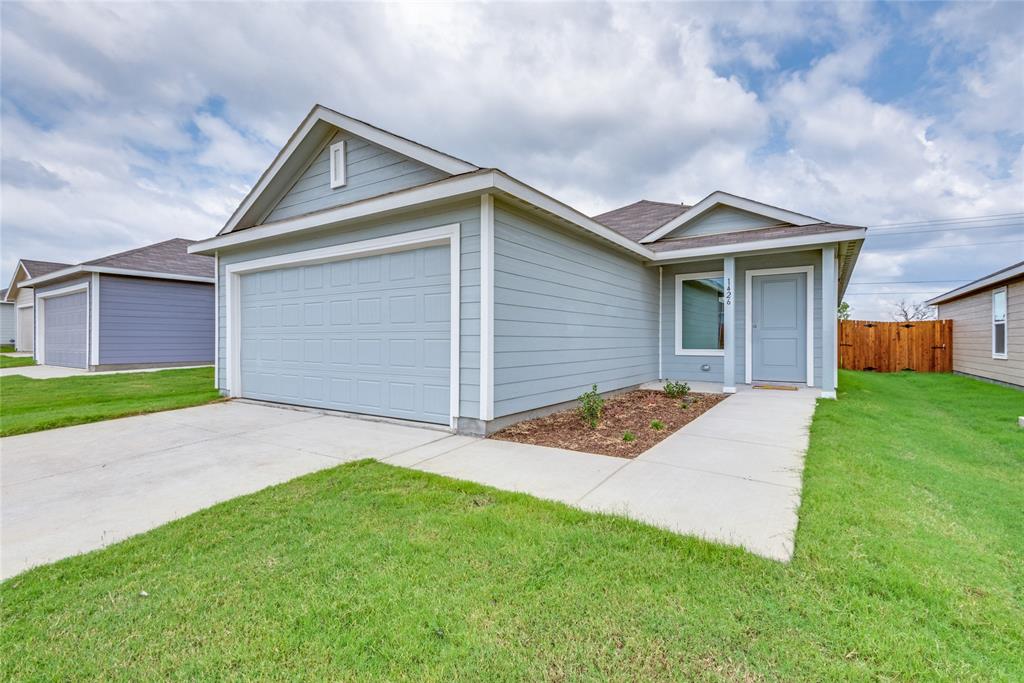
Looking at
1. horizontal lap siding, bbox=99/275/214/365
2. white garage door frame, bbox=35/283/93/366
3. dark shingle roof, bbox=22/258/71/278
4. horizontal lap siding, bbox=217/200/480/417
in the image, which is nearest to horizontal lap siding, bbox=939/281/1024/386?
horizontal lap siding, bbox=217/200/480/417

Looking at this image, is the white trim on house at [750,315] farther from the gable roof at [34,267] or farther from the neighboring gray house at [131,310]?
the gable roof at [34,267]

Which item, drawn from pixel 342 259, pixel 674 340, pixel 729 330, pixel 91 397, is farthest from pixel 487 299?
pixel 91 397

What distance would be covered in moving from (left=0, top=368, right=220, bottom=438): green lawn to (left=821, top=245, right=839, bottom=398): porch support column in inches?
396

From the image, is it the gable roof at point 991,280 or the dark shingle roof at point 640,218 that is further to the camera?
the dark shingle roof at point 640,218

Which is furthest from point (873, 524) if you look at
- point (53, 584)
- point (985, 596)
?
point (53, 584)

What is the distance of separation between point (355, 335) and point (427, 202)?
7.43 feet

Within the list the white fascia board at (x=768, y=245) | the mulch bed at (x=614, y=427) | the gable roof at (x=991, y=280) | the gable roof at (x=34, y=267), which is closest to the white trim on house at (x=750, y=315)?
the white fascia board at (x=768, y=245)

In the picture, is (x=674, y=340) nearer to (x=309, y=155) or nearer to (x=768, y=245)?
(x=768, y=245)

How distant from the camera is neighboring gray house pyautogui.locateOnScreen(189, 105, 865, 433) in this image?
522 cm

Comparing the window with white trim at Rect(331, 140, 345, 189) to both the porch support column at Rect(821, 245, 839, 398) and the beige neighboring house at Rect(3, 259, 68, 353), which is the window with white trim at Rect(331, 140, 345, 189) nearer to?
the porch support column at Rect(821, 245, 839, 398)

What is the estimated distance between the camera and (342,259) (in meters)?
6.50

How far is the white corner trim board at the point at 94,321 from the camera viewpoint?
12188mm

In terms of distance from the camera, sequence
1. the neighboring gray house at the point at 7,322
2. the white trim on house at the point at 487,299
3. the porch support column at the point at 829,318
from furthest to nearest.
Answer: the neighboring gray house at the point at 7,322, the porch support column at the point at 829,318, the white trim on house at the point at 487,299

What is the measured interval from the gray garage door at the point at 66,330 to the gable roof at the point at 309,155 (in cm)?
892
